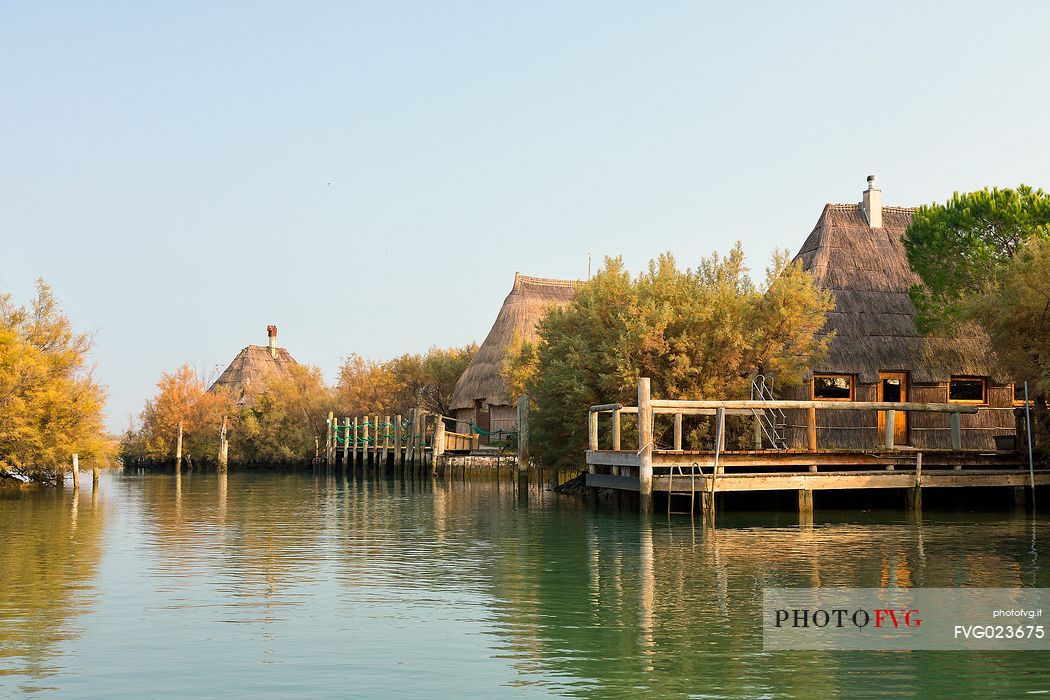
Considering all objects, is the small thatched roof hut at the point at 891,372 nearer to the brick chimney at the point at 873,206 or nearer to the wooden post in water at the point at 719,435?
the brick chimney at the point at 873,206

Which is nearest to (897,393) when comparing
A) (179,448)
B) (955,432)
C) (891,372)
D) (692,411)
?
(891,372)

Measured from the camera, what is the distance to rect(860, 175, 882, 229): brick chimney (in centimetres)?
3403

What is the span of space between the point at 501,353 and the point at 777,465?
29.5 meters

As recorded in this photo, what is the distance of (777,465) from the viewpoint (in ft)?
77.0

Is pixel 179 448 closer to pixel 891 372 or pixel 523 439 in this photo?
pixel 523 439

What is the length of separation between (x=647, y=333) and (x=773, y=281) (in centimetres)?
420

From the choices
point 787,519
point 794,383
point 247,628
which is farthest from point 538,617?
point 794,383

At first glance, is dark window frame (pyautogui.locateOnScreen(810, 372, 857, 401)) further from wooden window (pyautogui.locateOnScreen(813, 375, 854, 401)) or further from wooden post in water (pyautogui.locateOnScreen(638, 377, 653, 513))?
wooden post in water (pyautogui.locateOnScreen(638, 377, 653, 513))

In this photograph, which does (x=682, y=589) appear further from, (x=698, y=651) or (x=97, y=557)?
(x=97, y=557)

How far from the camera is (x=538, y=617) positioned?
38.6 ft


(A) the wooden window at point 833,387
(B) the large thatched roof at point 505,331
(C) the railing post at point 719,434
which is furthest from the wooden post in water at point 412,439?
(C) the railing post at point 719,434

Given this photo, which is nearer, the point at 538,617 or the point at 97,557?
the point at 538,617

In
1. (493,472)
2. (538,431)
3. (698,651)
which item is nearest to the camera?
(698,651)

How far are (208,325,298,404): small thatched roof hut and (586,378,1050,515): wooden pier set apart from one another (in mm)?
55677
